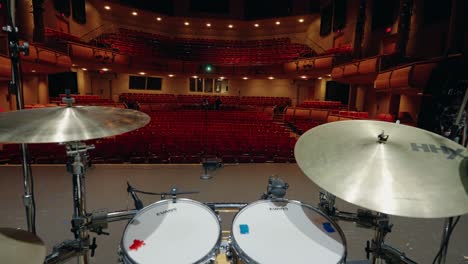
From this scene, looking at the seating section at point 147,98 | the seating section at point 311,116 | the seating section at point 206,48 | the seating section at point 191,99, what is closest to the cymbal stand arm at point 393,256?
the seating section at point 311,116

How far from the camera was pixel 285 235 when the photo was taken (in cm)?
94

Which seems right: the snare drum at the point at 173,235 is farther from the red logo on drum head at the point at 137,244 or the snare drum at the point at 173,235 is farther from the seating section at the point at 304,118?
the seating section at the point at 304,118

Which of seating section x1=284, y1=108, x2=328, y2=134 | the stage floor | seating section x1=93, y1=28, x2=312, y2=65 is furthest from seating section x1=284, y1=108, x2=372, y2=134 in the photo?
seating section x1=93, y1=28, x2=312, y2=65

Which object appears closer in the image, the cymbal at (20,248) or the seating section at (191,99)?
the cymbal at (20,248)

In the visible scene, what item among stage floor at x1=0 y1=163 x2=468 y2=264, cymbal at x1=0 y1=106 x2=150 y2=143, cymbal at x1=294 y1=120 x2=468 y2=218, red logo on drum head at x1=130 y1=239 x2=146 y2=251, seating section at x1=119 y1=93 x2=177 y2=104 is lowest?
stage floor at x1=0 y1=163 x2=468 y2=264

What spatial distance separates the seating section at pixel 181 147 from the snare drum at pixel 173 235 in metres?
3.59

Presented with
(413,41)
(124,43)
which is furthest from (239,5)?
(413,41)

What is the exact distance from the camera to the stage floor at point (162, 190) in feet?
6.54

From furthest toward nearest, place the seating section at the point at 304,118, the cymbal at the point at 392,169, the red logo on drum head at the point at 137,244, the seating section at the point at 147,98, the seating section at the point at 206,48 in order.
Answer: the seating section at the point at 206,48 < the seating section at the point at 147,98 < the seating section at the point at 304,118 < the red logo on drum head at the point at 137,244 < the cymbal at the point at 392,169

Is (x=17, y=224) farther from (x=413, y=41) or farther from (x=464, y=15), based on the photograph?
(x=413, y=41)

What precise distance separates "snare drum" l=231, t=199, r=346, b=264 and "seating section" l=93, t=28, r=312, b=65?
41.3 feet

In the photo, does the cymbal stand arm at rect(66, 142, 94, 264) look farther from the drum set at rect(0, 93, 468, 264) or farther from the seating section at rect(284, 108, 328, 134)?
the seating section at rect(284, 108, 328, 134)

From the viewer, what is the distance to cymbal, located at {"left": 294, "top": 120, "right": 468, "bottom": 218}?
0.64m

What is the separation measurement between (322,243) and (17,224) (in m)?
2.77
